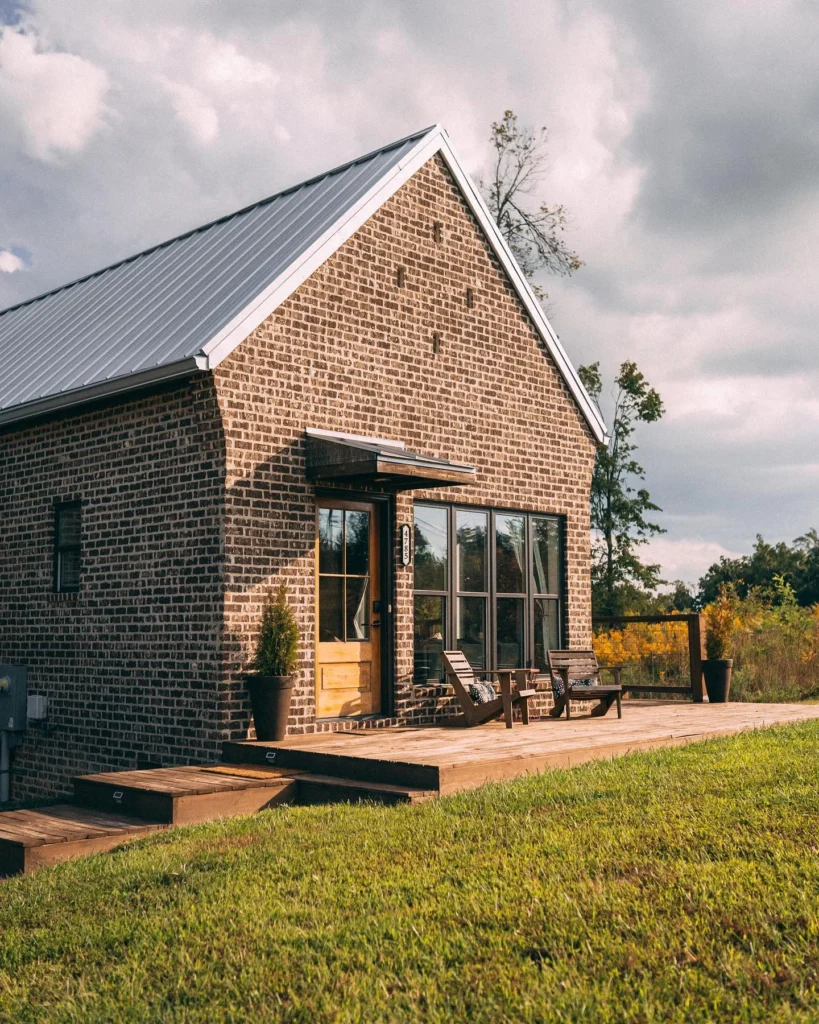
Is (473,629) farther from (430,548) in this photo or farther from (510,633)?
(430,548)

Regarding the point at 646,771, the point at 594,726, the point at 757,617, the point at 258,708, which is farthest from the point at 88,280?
the point at 757,617

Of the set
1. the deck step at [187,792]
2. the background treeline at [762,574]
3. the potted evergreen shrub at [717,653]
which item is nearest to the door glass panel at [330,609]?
the deck step at [187,792]

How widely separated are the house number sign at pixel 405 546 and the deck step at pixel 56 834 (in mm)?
4399

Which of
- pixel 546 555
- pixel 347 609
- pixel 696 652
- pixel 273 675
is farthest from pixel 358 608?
pixel 696 652

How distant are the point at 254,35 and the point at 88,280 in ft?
25.8

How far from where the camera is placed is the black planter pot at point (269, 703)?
32.7 ft

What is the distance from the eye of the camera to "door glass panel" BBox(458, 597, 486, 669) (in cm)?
1260

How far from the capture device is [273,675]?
10016 millimetres

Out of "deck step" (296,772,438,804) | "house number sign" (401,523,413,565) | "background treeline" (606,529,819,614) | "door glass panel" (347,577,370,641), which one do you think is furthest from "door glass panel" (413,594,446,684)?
"background treeline" (606,529,819,614)

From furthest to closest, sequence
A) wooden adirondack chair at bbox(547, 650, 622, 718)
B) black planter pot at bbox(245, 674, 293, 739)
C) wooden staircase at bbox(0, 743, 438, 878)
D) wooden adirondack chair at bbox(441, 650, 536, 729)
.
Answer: wooden adirondack chair at bbox(547, 650, 622, 718) < wooden adirondack chair at bbox(441, 650, 536, 729) < black planter pot at bbox(245, 674, 293, 739) < wooden staircase at bbox(0, 743, 438, 878)

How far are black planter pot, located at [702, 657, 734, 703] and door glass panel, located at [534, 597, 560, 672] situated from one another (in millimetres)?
2773

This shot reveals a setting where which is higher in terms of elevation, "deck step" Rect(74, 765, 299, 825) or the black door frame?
the black door frame

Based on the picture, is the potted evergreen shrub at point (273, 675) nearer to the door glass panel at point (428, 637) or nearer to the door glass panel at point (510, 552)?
the door glass panel at point (428, 637)

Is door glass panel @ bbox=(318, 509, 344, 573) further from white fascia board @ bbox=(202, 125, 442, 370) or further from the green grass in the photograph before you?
the green grass
